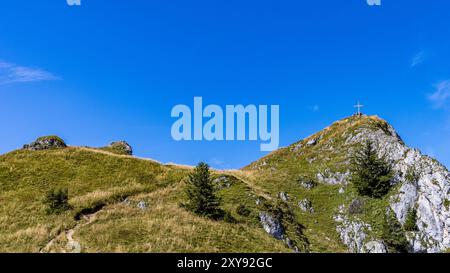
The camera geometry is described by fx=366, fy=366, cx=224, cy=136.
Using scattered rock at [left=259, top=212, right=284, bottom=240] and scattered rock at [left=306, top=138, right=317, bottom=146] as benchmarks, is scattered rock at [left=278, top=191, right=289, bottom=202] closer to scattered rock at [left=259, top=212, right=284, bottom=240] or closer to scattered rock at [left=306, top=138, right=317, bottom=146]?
scattered rock at [left=259, top=212, right=284, bottom=240]

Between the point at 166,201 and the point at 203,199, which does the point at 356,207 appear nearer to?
the point at 203,199

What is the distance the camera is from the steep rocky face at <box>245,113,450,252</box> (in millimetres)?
50656

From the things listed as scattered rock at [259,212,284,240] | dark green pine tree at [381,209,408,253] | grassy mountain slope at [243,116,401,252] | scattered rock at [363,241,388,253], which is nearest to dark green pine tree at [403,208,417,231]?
dark green pine tree at [381,209,408,253]

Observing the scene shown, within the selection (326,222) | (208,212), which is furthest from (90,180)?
(326,222)

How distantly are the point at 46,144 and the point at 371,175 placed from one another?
57777 mm

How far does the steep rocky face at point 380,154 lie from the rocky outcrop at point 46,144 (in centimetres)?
3884

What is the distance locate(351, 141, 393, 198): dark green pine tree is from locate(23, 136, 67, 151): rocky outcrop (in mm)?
53727

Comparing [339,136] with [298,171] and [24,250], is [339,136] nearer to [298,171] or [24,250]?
[298,171]

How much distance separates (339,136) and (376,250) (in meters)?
35.7

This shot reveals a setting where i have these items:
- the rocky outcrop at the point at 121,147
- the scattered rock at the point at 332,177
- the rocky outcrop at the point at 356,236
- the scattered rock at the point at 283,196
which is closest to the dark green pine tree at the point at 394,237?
the rocky outcrop at the point at 356,236

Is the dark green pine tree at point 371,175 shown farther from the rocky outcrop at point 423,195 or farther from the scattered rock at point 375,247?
A: the scattered rock at point 375,247

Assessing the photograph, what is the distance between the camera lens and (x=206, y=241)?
1287 inches

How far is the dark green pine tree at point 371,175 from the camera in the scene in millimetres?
57219

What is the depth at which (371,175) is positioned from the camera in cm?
5759
